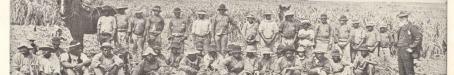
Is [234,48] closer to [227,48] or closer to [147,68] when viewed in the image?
[227,48]

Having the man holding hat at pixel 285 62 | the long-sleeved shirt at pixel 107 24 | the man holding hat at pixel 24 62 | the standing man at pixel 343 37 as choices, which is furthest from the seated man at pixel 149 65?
the standing man at pixel 343 37

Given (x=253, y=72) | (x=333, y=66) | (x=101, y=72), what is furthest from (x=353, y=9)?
(x=101, y=72)

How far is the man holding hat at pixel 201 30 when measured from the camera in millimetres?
3883

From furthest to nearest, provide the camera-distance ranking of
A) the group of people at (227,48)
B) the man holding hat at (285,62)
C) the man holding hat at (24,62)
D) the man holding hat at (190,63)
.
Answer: the man holding hat at (285,62) → the man holding hat at (190,63) → the group of people at (227,48) → the man holding hat at (24,62)

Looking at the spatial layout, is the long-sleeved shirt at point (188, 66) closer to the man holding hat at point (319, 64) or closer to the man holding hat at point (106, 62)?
the man holding hat at point (106, 62)

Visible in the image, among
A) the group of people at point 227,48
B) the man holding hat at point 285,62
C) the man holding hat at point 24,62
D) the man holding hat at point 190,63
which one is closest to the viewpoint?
the man holding hat at point 24,62

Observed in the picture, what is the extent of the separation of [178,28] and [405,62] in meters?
1.46

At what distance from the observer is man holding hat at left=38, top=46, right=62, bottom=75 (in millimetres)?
3738

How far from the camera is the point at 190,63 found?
3896 millimetres

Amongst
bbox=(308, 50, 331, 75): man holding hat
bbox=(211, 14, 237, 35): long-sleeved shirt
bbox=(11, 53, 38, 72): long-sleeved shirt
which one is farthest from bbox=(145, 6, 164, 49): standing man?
bbox=(308, 50, 331, 75): man holding hat

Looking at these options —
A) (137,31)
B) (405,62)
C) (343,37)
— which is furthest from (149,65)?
(405,62)

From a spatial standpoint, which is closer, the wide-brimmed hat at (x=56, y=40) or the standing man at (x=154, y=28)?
Answer: the wide-brimmed hat at (x=56, y=40)

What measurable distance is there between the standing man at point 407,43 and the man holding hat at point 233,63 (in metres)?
1.02

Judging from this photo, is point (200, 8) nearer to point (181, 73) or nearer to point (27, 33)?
point (181, 73)
